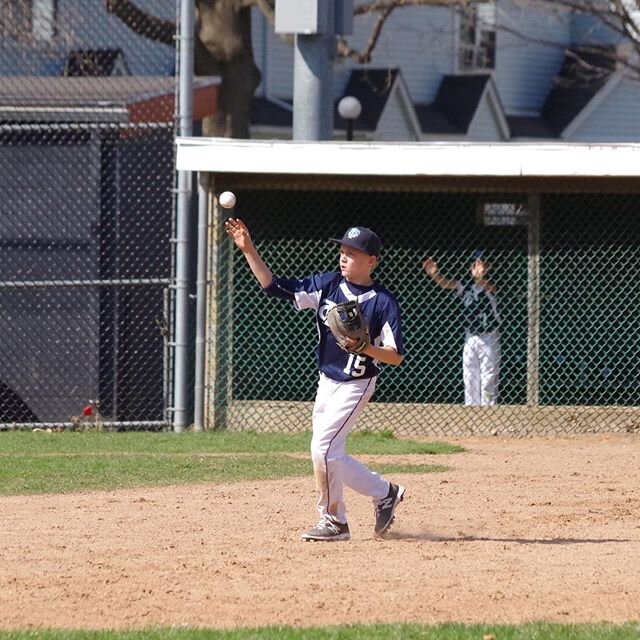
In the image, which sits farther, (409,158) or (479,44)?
(479,44)

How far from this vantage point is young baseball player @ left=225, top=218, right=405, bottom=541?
667 cm

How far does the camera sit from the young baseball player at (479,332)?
39.4ft

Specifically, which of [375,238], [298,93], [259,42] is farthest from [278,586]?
[259,42]

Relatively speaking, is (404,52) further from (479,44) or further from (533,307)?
(533,307)

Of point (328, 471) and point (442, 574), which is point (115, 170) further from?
point (442, 574)

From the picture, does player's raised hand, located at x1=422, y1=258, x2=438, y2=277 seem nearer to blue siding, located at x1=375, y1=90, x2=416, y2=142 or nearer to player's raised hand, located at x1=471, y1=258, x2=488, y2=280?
player's raised hand, located at x1=471, y1=258, x2=488, y2=280

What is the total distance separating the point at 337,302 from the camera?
6.78m

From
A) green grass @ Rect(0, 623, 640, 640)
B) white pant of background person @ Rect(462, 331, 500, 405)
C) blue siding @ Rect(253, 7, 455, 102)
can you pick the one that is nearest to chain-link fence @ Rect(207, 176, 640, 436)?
white pant of background person @ Rect(462, 331, 500, 405)

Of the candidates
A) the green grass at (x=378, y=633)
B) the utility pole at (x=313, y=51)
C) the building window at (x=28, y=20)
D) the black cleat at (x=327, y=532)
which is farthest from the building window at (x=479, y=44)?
the green grass at (x=378, y=633)

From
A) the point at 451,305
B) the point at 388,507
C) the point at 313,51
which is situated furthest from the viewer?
the point at 313,51

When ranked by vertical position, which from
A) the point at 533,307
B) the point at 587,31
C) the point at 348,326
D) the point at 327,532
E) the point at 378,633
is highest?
the point at 587,31

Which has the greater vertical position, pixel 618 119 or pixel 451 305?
pixel 618 119

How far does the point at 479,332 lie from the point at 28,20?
5.15 m

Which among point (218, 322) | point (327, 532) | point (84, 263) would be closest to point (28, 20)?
point (84, 263)
